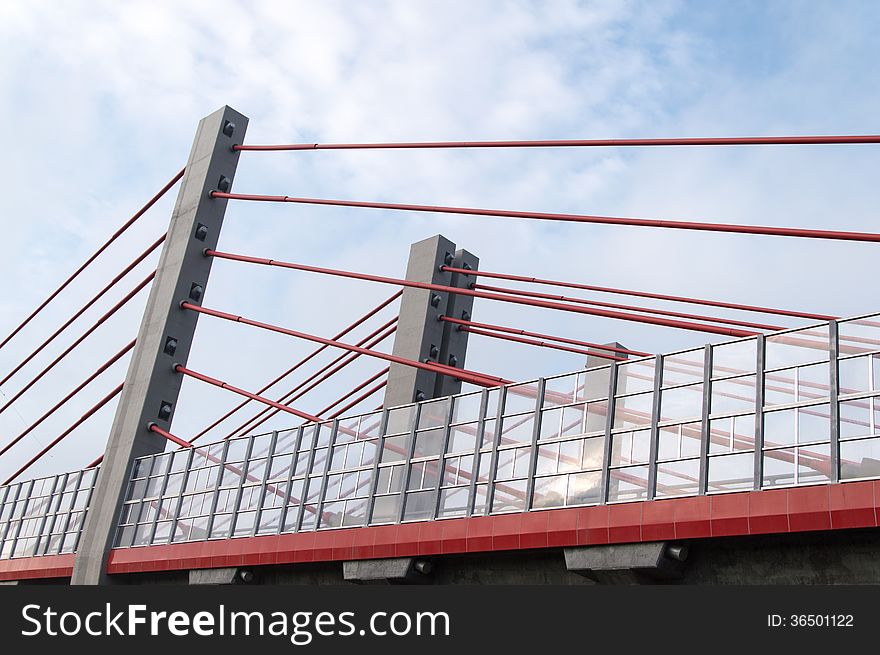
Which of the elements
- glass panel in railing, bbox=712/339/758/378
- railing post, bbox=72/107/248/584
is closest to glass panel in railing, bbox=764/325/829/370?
glass panel in railing, bbox=712/339/758/378

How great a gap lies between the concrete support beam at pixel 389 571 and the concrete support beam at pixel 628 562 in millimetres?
2609

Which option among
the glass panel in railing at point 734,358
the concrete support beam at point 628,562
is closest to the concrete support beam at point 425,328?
the concrete support beam at point 628,562

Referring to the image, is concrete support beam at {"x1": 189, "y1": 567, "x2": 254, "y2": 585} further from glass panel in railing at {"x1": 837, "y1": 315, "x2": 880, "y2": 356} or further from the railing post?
glass panel in railing at {"x1": 837, "y1": 315, "x2": 880, "y2": 356}

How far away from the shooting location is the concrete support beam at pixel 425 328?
869 inches

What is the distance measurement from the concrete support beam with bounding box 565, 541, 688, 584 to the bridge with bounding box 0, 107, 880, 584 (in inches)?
1.0

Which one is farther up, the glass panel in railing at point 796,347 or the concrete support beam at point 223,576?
the glass panel in railing at point 796,347

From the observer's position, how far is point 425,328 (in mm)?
22344

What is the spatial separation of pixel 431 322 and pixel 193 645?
12.9m

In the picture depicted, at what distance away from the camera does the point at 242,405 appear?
84.8 ft

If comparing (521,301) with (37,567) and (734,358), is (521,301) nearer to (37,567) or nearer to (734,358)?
(734,358)

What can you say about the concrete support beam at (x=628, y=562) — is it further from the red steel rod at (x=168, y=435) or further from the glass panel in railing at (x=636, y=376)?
the red steel rod at (x=168, y=435)

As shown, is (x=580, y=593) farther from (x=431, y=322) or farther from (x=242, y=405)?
(x=242, y=405)

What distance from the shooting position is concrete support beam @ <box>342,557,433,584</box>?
14.2 metres

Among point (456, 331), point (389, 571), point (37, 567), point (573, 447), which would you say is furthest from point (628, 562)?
point (37, 567)
